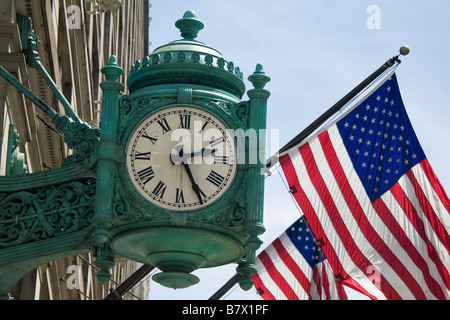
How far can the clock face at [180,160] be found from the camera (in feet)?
26.3

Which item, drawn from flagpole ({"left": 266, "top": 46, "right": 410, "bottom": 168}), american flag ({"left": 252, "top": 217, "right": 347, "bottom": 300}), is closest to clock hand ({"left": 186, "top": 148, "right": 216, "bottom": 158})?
flagpole ({"left": 266, "top": 46, "right": 410, "bottom": 168})

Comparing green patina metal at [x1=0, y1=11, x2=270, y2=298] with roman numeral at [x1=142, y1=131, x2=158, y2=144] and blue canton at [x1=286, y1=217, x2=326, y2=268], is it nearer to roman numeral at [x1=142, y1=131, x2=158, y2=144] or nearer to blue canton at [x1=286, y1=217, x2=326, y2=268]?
roman numeral at [x1=142, y1=131, x2=158, y2=144]

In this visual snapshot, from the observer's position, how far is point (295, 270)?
19.2 metres

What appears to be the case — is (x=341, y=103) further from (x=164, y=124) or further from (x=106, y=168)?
(x=106, y=168)

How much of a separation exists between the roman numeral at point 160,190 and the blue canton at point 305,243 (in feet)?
37.6

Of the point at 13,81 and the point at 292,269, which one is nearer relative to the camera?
the point at 13,81

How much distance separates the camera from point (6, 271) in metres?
8.19

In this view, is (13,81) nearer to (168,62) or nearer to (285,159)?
(168,62)

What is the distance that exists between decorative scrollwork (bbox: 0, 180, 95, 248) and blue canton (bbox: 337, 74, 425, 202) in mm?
8840

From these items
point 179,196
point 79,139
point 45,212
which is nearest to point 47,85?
point 79,139

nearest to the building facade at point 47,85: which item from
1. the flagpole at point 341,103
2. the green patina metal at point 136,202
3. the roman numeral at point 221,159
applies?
the green patina metal at point 136,202

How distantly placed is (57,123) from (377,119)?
30.4 feet

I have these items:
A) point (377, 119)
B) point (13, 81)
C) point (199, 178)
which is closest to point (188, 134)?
point (199, 178)

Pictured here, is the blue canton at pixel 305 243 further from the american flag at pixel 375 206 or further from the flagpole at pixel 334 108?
the american flag at pixel 375 206
